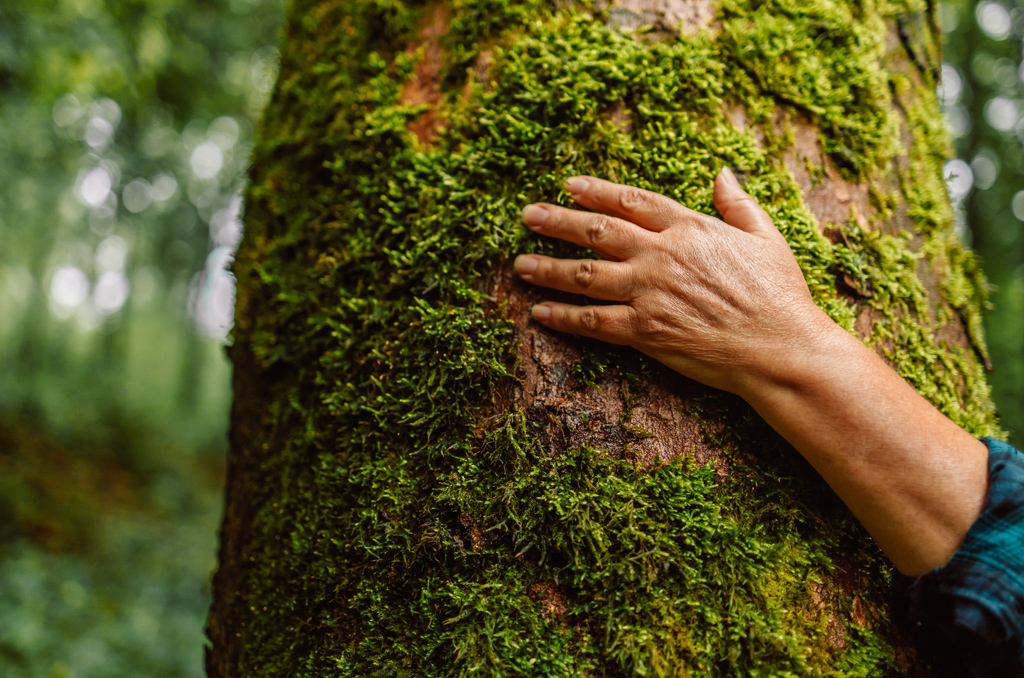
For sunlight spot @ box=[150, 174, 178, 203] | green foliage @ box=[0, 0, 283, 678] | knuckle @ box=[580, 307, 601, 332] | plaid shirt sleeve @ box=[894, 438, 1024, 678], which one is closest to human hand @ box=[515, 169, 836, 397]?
knuckle @ box=[580, 307, 601, 332]

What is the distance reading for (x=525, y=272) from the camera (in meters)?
1.41

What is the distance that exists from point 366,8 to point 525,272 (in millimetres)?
1211

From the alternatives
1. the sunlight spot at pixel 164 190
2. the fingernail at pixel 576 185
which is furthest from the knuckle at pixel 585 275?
the sunlight spot at pixel 164 190

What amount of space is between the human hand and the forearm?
6 cm

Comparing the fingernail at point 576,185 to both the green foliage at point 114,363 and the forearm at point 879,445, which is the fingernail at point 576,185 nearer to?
the forearm at point 879,445

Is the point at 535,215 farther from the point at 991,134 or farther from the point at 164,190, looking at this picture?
the point at 164,190

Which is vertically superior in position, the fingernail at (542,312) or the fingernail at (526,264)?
the fingernail at (526,264)

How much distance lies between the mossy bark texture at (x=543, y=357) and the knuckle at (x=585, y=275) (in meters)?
0.11

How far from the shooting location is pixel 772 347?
125 centimetres

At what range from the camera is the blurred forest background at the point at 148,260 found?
5551 millimetres

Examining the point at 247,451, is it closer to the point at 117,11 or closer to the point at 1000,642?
the point at 1000,642

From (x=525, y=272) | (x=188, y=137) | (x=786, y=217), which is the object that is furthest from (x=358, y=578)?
(x=188, y=137)

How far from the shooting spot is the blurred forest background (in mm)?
5551

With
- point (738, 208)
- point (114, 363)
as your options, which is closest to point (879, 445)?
point (738, 208)
